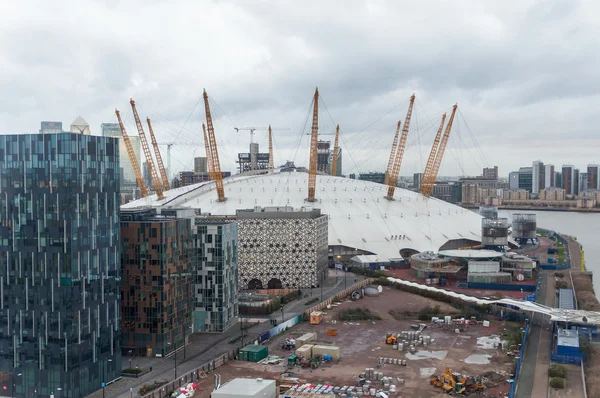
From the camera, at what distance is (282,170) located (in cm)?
9894

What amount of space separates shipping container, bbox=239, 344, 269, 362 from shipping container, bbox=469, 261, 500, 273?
32672 millimetres

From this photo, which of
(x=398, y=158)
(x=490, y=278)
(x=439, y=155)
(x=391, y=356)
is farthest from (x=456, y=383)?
(x=439, y=155)

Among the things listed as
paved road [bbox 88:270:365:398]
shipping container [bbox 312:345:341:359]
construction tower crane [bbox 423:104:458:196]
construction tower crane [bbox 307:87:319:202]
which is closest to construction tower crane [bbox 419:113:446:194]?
construction tower crane [bbox 423:104:458:196]

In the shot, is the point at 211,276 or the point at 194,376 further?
the point at 211,276

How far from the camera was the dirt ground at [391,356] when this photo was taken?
100 feet

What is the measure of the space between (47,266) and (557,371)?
25.5 m

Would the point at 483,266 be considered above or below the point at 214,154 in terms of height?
below

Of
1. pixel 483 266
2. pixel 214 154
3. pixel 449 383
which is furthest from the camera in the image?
pixel 214 154

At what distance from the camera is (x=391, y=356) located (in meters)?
35.2

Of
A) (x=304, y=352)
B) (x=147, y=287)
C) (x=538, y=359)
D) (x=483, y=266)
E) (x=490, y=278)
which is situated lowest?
(x=538, y=359)

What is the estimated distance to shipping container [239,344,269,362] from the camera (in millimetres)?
34312

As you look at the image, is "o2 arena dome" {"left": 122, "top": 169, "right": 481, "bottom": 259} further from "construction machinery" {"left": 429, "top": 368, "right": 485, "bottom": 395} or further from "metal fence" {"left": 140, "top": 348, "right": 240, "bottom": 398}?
"construction machinery" {"left": 429, "top": 368, "right": 485, "bottom": 395}

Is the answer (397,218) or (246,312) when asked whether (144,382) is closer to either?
(246,312)

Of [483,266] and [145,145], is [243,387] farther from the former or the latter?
[145,145]
